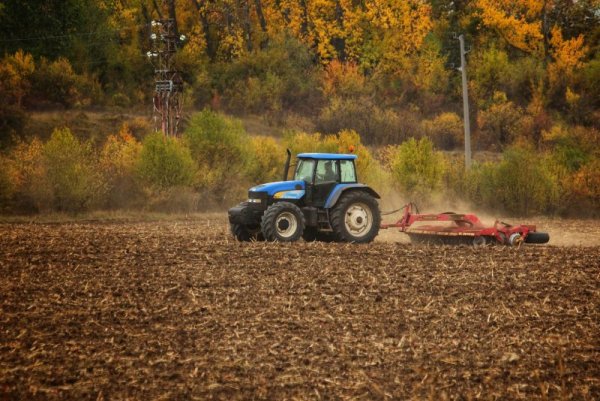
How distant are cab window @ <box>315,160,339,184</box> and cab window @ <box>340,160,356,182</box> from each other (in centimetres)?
15

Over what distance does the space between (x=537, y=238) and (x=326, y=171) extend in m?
4.70

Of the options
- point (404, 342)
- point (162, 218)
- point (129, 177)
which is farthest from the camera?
point (129, 177)

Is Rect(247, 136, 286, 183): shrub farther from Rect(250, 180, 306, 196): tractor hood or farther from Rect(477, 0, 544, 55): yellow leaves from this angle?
Rect(477, 0, 544, 55): yellow leaves

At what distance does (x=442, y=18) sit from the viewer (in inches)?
2197

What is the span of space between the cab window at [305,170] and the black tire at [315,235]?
143 centimetres

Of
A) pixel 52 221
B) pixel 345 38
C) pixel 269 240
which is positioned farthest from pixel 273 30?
pixel 269 240

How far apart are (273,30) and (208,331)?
4765 cm

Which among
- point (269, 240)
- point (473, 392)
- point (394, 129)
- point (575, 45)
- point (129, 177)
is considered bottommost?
point (473, 392)

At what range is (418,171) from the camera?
32.6 meters

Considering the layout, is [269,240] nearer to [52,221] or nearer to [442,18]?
[52,221]

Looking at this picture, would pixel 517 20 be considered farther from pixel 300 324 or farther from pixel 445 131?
pixel 300 324

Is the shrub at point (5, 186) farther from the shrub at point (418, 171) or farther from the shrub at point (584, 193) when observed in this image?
the shrub at point (584, 193)

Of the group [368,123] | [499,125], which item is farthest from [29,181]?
[499,125]

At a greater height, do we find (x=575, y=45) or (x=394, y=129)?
(x=575, y=45)
